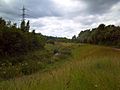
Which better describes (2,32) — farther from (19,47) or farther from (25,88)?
(25,88)

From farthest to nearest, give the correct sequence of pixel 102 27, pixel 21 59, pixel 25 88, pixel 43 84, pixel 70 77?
pixel 102 27, pixel 21 59, pixel 70 77, pixel 43 84, pixel 25 88

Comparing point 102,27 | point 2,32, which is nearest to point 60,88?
point 2,32

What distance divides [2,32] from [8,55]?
350 centimetres

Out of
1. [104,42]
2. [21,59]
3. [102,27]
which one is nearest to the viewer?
[21,59]

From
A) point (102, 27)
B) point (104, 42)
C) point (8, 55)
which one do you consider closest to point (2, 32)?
point (8, 55)

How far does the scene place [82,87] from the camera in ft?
17.4

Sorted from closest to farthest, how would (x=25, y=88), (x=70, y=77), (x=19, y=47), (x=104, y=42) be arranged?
1. (x=25, y=88)
2. (x=70, y=77)
3. (x=19, y=47)
4. (x=104, y=42)

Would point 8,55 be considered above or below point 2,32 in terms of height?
below

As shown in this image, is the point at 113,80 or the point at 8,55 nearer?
the point at 113,80

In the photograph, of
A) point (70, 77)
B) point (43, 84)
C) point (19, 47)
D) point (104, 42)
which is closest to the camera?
point (43, 84)

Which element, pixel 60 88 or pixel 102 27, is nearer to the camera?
pixel 60 88

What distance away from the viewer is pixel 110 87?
17.1 feet

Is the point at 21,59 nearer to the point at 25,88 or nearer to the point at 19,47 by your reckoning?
the point at 19,47

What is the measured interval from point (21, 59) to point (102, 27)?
5786 cm
